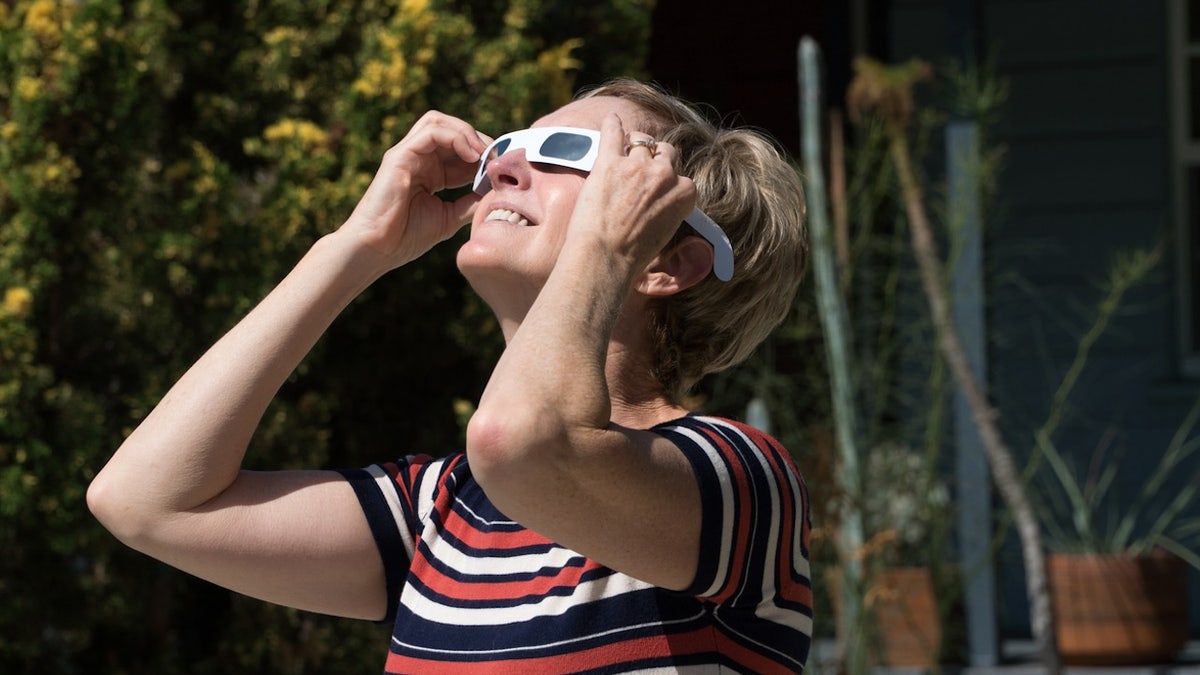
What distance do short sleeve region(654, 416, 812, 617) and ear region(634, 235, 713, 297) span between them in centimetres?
16

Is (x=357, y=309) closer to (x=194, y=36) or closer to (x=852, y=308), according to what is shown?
(x=194, y=36)

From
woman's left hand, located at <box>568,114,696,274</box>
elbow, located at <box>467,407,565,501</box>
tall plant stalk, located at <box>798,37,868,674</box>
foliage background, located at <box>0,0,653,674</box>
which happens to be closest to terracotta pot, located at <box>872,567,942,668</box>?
tall plant stalk, located at <box>798,37,868,674</box>

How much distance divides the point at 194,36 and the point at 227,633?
154 cm

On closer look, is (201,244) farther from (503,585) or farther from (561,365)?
(561,365)

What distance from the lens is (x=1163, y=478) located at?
589cm

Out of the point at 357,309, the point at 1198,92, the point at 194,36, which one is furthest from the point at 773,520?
the point at 1198,92

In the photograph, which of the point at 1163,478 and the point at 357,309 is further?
the point at 1163,478

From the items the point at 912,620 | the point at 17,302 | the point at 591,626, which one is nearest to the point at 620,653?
the point at 591,626

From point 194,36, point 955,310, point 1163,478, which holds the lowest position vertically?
point 1163,478

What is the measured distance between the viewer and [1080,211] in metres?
6.05

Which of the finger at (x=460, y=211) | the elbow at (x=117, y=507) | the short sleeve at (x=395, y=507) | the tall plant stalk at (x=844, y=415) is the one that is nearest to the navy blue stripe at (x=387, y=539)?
the short sleeve at (x=395, y=507)

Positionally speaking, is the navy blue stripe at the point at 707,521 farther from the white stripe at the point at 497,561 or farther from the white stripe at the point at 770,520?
the white stripe at the point at 497,561

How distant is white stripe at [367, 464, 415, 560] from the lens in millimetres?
1828

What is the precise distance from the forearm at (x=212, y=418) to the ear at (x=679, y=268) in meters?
0.43
